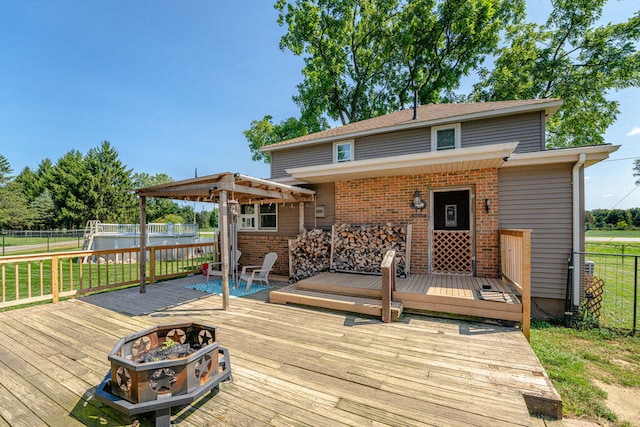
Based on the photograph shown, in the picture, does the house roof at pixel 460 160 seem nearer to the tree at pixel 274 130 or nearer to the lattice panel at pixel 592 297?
the lattice panel at pixel 592 297

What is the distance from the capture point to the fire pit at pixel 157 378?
1.98 m

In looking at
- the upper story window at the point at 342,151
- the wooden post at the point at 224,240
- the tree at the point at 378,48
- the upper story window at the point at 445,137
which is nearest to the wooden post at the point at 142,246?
the wooden post at the point at 224,240

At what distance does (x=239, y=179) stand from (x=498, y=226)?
5.71 m

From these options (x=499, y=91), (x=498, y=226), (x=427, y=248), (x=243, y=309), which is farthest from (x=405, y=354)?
(x=499, y=91)

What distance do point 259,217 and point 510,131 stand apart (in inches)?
318

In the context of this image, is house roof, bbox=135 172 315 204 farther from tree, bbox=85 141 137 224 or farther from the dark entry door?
tree, bbox=85 141 137 224

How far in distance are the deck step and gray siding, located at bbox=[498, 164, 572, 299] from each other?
3.45m

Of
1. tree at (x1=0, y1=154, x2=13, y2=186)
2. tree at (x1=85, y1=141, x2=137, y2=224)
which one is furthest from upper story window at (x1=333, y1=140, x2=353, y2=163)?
tree at (x1=0, y1=154, x2=13, y2=186)

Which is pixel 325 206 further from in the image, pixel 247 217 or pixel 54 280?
pixel 54 280

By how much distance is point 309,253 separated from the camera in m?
7.34

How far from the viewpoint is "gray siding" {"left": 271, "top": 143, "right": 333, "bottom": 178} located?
31.6 ft

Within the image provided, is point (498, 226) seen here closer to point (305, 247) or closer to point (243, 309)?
point (305, 247)

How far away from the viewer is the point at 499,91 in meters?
13.9

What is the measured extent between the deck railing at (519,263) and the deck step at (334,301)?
5.92ft
